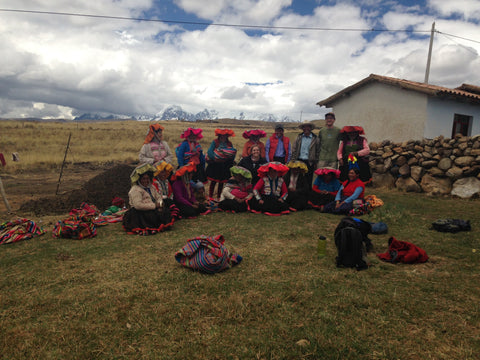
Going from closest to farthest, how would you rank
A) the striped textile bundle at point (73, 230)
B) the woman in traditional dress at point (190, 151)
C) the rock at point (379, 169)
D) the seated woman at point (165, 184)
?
1. the striped textile bundle at point (73, 230)
2. the seated woman at point (165, 184)
3. the woman in traditional dress at point (190, 151)
4. the rock at point (379, 169)

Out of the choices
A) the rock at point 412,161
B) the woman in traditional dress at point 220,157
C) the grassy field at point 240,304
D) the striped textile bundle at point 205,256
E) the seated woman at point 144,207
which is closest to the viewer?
the grassy field at point 240,304

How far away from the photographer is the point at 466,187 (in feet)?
28.2

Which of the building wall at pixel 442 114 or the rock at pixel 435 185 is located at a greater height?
the building wall at pixel 442 114

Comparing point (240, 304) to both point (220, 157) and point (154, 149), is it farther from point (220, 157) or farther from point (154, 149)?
point (220, 157)

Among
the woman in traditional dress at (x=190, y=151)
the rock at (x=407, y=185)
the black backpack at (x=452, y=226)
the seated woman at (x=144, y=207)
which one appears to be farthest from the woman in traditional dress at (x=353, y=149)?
the seated woman at (x=144, y=207)

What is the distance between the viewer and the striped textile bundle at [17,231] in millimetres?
5277

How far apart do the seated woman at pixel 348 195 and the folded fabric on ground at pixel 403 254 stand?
8.84 feet

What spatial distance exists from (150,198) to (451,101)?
12574 millimetres

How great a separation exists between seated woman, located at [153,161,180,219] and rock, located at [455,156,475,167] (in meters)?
8.59

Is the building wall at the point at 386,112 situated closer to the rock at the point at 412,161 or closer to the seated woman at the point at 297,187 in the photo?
the rock at the point at 412,161

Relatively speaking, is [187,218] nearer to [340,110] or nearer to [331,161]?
[331,161]

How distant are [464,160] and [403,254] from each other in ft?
21.9

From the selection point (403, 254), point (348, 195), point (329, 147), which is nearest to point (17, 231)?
point (403, 254)

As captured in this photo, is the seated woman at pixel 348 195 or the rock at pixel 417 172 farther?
the rock at pixel 417 172
